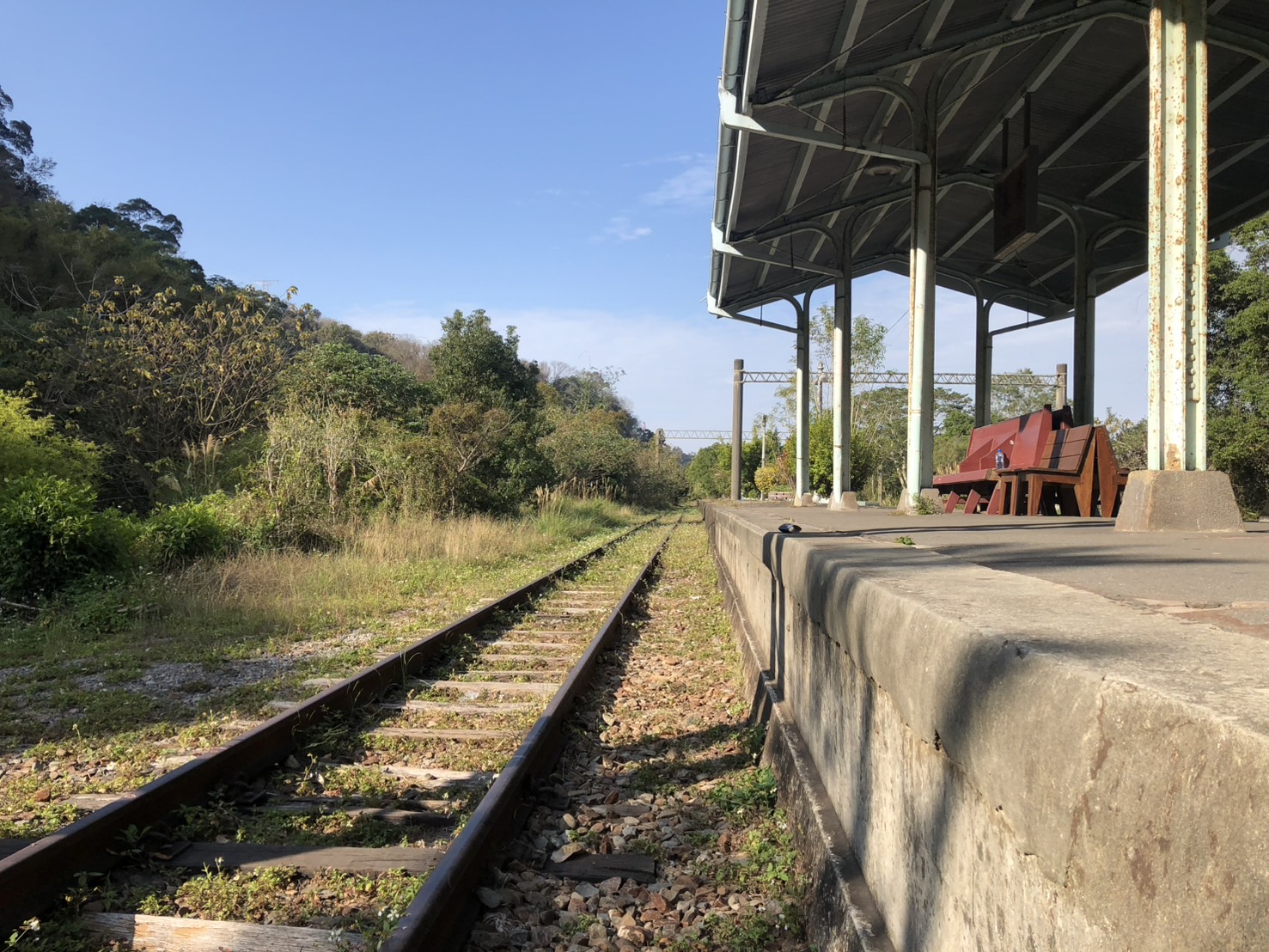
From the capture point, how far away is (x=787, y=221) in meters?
17.8

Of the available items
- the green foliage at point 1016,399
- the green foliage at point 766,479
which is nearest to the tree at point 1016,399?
the green foliage at point 1016,399

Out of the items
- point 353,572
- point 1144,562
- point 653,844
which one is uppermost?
point 1144,562

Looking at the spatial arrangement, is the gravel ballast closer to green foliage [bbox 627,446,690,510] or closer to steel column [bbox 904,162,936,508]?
steel column [bbox 904,162,936,508]

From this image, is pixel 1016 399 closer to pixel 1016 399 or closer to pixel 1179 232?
pixel 1016 399

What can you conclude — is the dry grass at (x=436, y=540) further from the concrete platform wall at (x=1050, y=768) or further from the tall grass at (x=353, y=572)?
the concrete platform wall at (x=1050, y=768)

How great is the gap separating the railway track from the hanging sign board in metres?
8.64

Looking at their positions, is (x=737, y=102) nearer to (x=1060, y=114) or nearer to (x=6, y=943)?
(x=1060, y=114)

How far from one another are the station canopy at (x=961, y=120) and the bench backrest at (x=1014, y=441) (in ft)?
8.18

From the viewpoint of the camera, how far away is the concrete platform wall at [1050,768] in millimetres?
811

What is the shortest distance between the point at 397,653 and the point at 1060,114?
44.6ft

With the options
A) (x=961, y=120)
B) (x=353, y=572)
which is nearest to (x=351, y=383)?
(x=353, y=572)

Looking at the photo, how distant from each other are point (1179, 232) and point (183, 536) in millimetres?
10632

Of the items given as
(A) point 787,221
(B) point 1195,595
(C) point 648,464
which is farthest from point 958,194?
(C) point 648,464

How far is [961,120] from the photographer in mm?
14219
